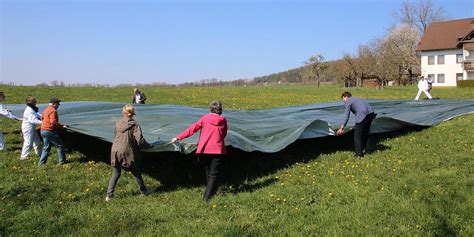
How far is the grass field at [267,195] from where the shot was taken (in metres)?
6.28

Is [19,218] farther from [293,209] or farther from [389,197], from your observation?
[389,197]

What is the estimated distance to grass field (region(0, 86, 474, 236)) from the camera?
628cm

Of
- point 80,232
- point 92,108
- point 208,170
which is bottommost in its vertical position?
point 80,232

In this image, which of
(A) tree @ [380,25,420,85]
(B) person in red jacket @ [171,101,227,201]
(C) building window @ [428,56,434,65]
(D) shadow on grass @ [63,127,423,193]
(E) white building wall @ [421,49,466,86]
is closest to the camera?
(B) person in red jacket @ [171,101,227,201]

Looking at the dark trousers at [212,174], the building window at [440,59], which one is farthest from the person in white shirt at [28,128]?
the building window at [440,59]

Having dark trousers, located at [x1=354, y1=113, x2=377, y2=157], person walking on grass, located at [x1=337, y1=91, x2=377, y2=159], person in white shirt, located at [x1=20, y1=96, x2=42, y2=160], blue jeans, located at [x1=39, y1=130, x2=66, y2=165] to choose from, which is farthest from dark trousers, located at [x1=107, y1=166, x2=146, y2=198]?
dark trousers, located at [x1=354, y1=113, x2=377, y2=157]

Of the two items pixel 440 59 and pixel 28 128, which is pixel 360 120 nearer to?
pixel 28 128

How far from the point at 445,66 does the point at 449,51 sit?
2390mm

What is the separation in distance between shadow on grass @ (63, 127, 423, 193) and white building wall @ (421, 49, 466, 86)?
64.2 meters

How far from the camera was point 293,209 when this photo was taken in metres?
6.95

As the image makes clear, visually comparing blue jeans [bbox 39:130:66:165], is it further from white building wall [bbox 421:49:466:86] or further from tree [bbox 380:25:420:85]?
white building wall [bbox 421:49:466:86]

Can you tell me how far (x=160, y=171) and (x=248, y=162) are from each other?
6.44ft

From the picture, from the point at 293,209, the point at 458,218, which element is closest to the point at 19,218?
the point at 293,209

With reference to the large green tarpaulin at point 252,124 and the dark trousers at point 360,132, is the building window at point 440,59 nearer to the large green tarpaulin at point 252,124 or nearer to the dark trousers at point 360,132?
the large green tarpaulin at point 252,124
